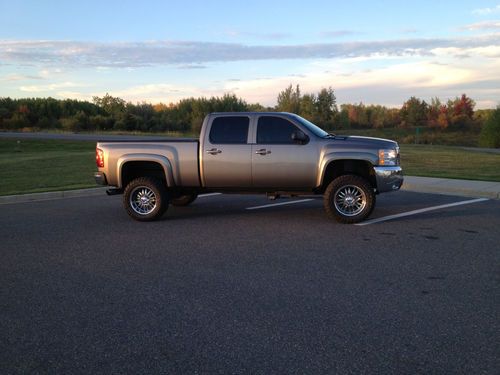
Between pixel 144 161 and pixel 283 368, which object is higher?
pixel 144 161

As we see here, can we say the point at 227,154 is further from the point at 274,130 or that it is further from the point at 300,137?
the point at 300,137

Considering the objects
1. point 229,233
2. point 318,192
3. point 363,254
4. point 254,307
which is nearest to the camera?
point 254,307

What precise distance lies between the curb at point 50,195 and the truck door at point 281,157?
585cm

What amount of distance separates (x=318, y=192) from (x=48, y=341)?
6.24 meters

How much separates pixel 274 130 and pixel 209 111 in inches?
2558

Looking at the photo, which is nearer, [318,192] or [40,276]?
A: [40,276]

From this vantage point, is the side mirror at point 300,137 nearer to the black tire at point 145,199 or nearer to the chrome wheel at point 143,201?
the black tire at point 145,199

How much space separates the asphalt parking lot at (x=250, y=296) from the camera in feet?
13.1

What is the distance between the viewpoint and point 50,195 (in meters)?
12.7

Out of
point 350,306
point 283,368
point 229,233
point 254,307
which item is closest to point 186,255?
point 229,233

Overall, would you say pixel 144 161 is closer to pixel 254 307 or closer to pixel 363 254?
Result: pixel 363 254

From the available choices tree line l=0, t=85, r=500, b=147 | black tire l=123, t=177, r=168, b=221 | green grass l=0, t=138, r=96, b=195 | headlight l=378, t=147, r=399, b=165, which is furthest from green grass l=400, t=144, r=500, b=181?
tree line l=0, t=85, r=500, b=147

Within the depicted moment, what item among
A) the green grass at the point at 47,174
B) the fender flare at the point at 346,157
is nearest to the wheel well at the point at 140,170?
the fender flare at the point at 346,157

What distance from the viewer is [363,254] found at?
702cm
